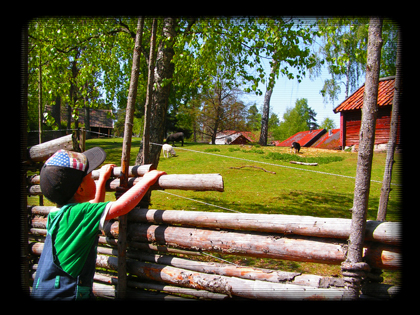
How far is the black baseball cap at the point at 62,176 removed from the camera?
232 centimetres

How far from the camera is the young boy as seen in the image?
2242 mm

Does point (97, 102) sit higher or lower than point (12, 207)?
higher

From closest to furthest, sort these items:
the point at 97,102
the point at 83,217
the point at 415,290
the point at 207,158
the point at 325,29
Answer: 1. the point at 415,290
2. the point at 83,217
3. the point at 325,29
4. the point at 97,102
5. the point at 207,158

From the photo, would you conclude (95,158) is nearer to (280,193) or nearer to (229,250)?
(229,250)

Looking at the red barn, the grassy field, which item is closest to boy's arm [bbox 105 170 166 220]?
the grassy field

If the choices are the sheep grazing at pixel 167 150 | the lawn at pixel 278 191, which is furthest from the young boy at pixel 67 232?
the sheep grazing at pixel 167 150

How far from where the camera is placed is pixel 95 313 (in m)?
2.61

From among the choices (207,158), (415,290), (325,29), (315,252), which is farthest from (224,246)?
(207,158)

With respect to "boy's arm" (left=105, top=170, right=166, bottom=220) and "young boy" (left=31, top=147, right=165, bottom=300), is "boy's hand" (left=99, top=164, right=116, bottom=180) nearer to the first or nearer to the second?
"boy's arm" (left=105, top=170, right=166, bottom=220)

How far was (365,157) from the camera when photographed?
223 cm

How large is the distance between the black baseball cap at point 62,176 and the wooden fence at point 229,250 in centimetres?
96

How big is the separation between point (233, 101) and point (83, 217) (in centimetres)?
2626

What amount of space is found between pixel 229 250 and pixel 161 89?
451cm

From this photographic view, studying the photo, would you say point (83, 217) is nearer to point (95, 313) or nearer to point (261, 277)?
point (95, 313)
